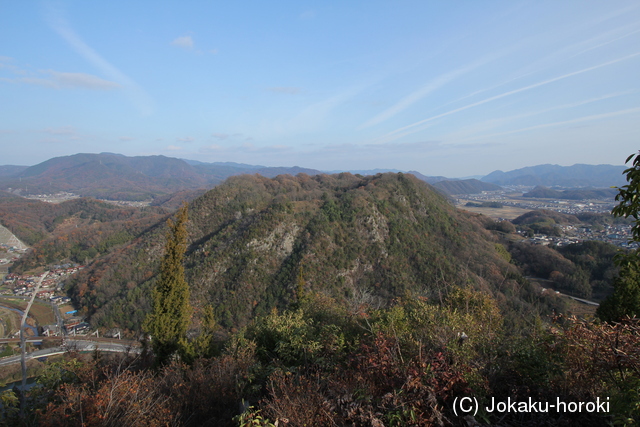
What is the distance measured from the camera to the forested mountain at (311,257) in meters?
31.8

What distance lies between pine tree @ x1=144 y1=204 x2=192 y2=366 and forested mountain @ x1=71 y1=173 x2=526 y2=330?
1738 centimetres

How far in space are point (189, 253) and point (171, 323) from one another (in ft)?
A: 103

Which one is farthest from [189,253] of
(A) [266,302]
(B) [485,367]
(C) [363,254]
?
(B) [485,367]

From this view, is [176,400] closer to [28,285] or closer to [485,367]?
[485,367]

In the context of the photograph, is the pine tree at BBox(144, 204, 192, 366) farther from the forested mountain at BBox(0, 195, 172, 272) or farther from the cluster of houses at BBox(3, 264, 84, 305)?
the forested mountain at BBox(0, 195, 172, 272)

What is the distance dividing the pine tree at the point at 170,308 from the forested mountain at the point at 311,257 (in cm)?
1738

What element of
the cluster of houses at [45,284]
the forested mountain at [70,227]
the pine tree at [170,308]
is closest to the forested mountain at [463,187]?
the forested mountain at [70,227]

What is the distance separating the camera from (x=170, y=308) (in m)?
10.9

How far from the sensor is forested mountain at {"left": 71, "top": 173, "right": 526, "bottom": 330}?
3183 cm

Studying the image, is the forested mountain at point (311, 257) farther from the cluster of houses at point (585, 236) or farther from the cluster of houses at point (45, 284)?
the cluster of houses at point (585, 236)

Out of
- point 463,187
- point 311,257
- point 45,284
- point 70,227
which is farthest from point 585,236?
point 463,187

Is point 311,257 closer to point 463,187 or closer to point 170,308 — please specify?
point 170,308

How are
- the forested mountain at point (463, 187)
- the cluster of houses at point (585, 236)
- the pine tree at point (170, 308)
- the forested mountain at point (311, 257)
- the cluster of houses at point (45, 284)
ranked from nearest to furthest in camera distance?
the pine tree at point (170, 308) < the forested mountain at point (311, 257) < the cluster of houses at point (45, 284) < the cluster of houses at point (585, 236) < the forested mountain at point (463, 187)

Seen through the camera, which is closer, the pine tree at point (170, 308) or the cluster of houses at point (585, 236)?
the pine tree at point (170, 308)
